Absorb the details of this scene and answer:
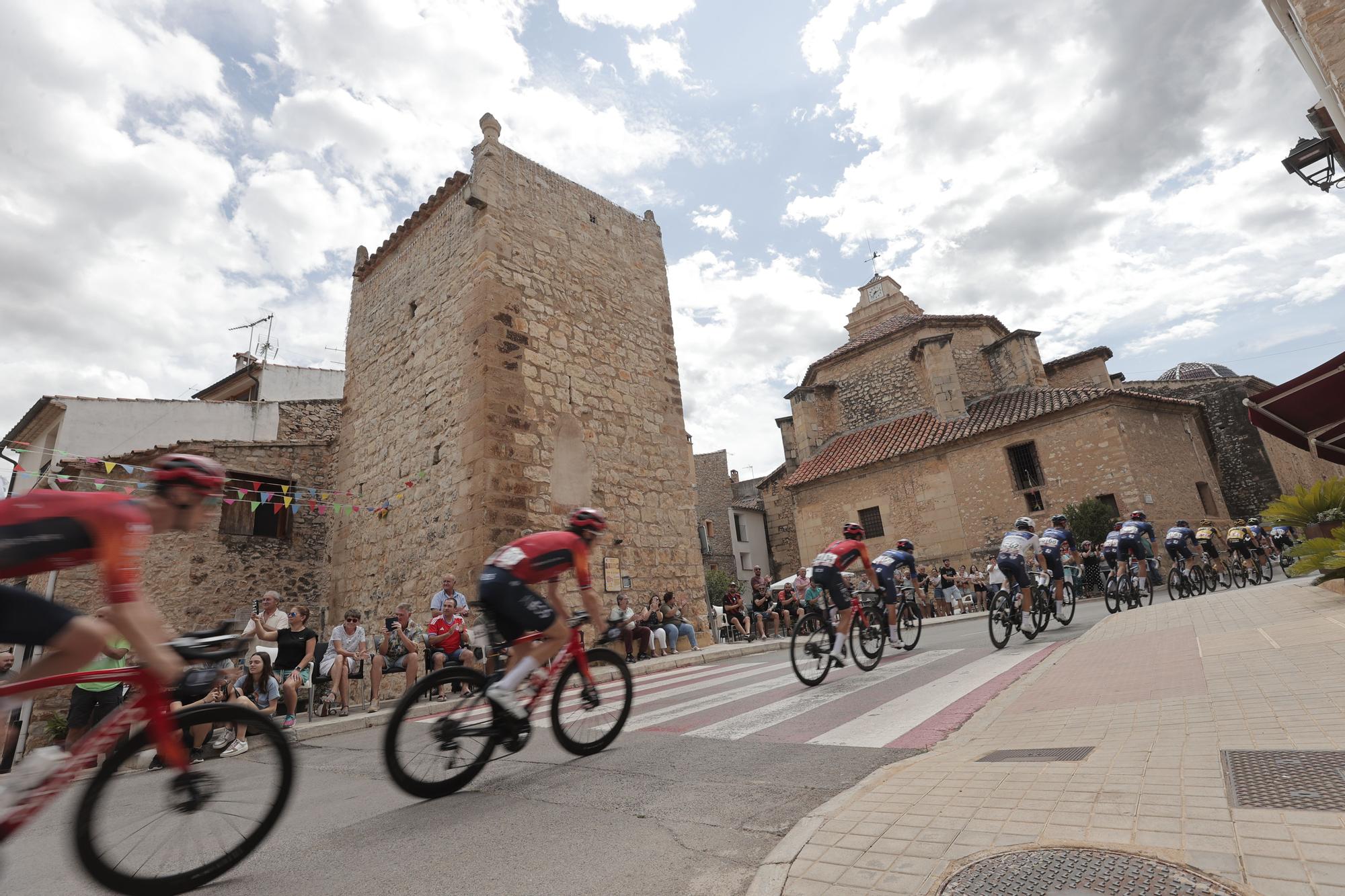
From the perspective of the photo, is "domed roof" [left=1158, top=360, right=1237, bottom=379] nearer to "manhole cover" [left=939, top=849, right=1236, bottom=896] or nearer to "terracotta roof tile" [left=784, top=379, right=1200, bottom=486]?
"terracotta roof tile" [left=784, top=379, right=1200, bottom=486]

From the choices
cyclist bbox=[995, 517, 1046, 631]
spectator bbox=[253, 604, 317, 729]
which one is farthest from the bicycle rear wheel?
cyclist bbox=[995, 517, 1046, 631]

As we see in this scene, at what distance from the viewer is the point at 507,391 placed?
10570mm

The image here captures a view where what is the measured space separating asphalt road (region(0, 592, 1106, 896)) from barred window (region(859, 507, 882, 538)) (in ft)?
68.9

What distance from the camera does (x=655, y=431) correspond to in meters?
13.2

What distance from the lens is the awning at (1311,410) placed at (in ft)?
26.5

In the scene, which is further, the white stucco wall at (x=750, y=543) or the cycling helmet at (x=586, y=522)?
the white stucco wall at (x=750, y=543)

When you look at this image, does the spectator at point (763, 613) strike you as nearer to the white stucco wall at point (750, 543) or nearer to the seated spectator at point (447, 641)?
the seated spectator at point (447, 641)

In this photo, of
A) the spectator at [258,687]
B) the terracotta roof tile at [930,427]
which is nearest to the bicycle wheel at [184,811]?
the spectator at [258,687]

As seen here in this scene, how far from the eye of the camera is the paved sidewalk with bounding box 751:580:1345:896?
6.15ft

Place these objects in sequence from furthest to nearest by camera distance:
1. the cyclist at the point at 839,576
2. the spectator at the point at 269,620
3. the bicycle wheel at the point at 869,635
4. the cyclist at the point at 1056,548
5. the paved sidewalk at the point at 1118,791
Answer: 1. the cyclist at the point at 1056,548
2. the spectator at the point at 269,620
3. the bicycle wheel at the point at 869,635
4. the cyclist at the point at 839,576
5. the paved sidewalk at the point at 1118,791

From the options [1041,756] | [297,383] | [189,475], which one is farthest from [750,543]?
[189,475]

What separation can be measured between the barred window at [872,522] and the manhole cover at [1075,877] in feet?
78.3

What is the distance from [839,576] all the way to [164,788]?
5614mm

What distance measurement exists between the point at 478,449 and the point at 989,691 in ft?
25.1
